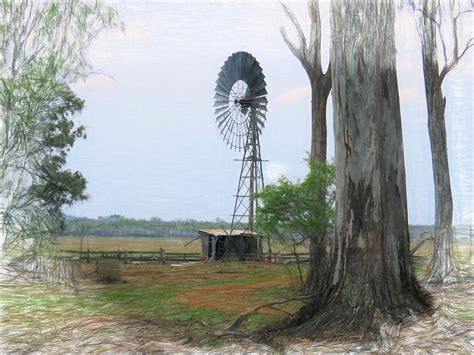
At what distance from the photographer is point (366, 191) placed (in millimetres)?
6406

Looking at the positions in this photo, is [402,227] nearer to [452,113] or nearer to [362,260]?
[362,260]

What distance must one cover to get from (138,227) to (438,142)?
382 cm

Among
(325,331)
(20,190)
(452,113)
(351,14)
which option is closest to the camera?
(325,331)

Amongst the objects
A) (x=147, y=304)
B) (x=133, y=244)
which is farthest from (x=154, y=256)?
(x=147, y=304)

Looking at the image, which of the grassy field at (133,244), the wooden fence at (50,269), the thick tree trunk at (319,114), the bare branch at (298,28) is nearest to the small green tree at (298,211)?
the grassy field at (133,244)

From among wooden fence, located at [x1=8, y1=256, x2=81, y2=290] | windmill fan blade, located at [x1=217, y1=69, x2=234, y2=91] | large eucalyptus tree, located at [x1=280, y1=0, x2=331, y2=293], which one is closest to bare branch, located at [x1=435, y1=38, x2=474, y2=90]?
large eucalyptus tree, located at [x1=280, y1=0, x2=331, y2=293]

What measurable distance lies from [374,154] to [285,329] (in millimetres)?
1934

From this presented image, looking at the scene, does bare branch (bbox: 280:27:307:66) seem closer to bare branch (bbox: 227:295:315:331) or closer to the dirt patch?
the dirt patch

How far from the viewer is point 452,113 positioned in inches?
308

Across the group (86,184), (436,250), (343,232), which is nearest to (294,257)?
(343,232)

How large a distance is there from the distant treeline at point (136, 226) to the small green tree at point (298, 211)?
1.91ft

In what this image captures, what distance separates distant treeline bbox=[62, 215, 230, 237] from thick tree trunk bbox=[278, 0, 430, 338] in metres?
1.34

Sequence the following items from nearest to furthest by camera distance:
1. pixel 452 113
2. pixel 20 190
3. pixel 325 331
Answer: pixel 325 331 < pixel 20 190 < pixel 452 113

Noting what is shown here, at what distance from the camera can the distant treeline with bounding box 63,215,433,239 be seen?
678 cm
